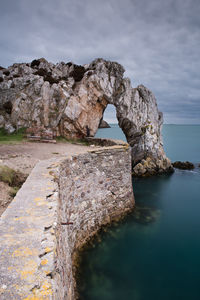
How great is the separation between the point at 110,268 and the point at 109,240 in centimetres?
160

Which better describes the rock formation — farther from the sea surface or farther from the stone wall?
the sea surface

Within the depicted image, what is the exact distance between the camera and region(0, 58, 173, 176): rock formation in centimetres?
1928

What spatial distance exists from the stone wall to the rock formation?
1058cm

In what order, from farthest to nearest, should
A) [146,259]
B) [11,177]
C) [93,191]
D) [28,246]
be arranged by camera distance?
Result: [93,191]
[146,259]
[11,177]
[28,246]

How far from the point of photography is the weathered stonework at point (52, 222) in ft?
6.12

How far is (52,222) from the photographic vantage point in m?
2.85

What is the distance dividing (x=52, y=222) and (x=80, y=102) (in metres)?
19.2

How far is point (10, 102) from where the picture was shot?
1945 cm

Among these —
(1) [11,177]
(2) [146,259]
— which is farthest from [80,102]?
(2) [146,259]

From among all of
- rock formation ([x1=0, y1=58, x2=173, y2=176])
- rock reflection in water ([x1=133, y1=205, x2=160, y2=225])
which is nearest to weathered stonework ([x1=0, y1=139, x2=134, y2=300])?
rock reflection in water ([x1=133, y1=205, x2=160, y2=225])

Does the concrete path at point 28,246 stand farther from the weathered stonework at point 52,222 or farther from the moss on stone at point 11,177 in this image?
the moss on stone at point 11,177

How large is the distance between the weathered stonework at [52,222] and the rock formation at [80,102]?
1158 cm

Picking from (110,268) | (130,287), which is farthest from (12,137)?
(130,287)

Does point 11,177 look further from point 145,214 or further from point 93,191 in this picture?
point 145,214
